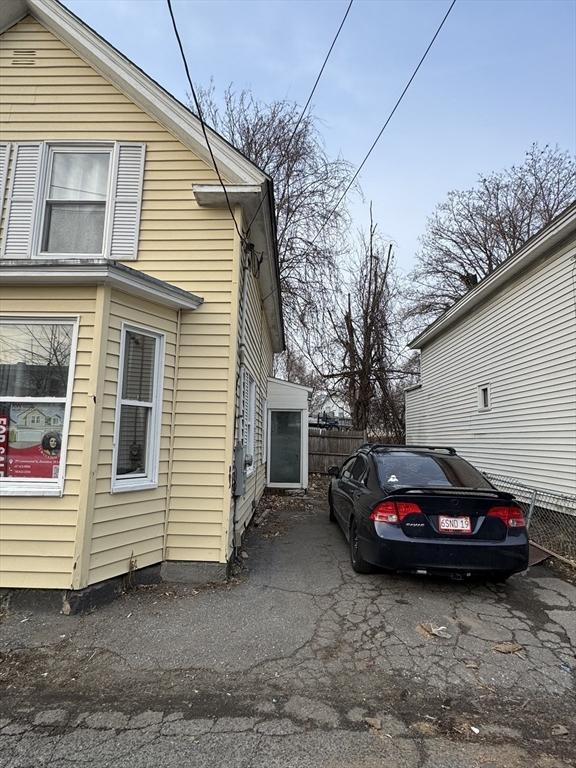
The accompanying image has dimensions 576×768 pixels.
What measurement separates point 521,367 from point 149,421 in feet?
27.7

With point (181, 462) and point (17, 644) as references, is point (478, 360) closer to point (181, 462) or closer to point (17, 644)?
point (181, 462)

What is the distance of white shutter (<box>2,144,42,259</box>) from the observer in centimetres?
559

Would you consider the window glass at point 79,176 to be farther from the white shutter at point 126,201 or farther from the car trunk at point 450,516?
the car trunk at point 450,516

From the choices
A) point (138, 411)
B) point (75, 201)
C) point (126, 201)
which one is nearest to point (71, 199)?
point (75, 201)

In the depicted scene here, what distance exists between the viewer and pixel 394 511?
4.66 meters

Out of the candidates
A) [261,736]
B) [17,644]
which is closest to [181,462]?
[17,644]

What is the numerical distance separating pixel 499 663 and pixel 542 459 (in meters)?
6.44

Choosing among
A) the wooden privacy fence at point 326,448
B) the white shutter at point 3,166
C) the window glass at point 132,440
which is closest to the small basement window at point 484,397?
the wooden privacy fence at point 326,448

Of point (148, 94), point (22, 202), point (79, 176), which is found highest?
point (148, 94)

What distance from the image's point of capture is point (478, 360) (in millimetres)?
12133

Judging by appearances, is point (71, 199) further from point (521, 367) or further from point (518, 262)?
point (521, 367)

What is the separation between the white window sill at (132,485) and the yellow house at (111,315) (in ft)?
0.05

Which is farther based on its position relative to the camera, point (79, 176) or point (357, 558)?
point (79, 176)

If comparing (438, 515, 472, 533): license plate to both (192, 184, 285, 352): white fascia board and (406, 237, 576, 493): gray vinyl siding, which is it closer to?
(192, 184, 285, 352): white fascia board
